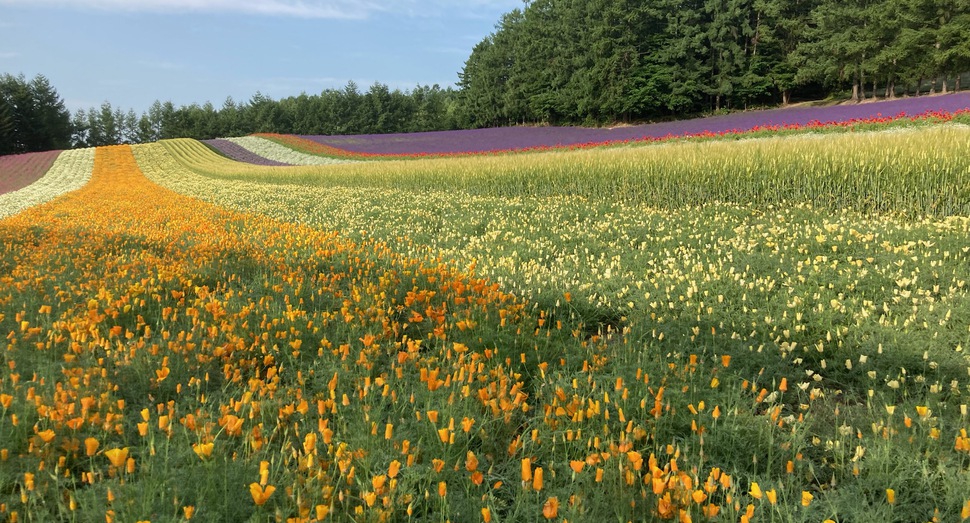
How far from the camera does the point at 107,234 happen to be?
27.5 ft

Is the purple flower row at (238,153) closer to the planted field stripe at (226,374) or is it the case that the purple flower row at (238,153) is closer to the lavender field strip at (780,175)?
the lavender field strip at (780,175)

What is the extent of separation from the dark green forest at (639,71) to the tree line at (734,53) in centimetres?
13

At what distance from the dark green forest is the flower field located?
131 feet

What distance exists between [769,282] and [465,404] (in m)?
3.72

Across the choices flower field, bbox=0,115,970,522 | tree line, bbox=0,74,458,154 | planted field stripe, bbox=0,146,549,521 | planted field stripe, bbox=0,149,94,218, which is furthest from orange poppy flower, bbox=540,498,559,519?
tree line, bbox=0,74,458,154

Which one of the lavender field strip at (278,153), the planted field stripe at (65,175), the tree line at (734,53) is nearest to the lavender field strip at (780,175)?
the planted field stripe at (65,175)

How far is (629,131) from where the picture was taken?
1490 inches

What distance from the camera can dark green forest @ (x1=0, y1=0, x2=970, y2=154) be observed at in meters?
38.4

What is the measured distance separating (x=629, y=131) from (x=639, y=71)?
45.6 feet

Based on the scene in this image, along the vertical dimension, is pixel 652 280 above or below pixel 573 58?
below

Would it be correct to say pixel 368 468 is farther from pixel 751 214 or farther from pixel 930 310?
pixel 751 214

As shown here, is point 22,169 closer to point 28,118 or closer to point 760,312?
point 28,118

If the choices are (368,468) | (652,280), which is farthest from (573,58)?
(368,468)

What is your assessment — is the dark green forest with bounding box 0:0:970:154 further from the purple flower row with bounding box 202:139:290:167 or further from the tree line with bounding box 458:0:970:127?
the purple flower row with bounding box 202:139:290:167
